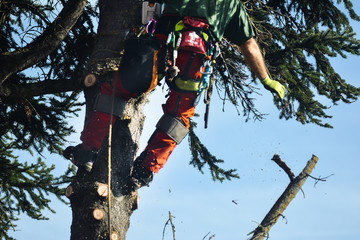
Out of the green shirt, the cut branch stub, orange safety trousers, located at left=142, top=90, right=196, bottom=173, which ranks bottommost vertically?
the cut branch stub

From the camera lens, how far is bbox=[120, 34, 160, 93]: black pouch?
3932mm

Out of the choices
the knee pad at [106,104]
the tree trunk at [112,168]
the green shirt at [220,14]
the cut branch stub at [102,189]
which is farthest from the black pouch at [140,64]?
the cut branch stub at [102,189]

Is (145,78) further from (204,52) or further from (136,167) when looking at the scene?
(136,167)

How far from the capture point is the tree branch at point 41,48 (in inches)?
180

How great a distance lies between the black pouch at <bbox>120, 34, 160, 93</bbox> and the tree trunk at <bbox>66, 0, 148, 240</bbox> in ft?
0.91

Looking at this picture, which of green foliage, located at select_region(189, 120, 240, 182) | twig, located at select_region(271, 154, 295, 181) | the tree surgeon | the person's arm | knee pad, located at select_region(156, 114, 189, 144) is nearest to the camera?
the tree surgeon

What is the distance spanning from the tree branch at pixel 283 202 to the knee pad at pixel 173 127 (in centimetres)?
113

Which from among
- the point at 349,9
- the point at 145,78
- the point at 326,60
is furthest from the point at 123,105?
the point at 349,9

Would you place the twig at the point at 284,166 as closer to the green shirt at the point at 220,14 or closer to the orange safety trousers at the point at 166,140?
the orange safety trousers at the point at 166,140

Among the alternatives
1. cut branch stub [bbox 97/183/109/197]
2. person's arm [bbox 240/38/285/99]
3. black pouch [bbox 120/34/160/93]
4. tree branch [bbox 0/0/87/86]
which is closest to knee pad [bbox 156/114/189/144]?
black pouch [bbox 120/34/160/93]

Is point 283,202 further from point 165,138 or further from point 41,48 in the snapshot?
point 41,48

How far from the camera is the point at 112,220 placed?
12.8 ft

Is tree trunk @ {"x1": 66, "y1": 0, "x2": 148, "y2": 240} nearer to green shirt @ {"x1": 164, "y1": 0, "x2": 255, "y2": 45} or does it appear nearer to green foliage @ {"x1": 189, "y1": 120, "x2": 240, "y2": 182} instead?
green shirt @ {"x1": 164, "y1": 0, "x2": 255, "y2": 45}

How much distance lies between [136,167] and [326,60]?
316 cm
